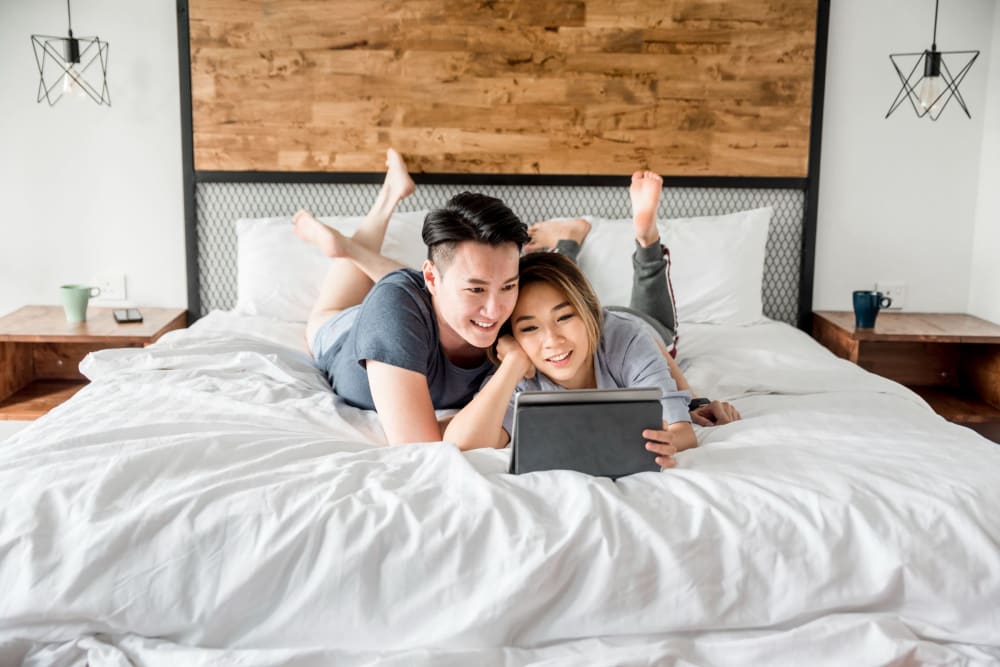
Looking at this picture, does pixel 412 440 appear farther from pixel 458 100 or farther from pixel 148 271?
pixel 148 271

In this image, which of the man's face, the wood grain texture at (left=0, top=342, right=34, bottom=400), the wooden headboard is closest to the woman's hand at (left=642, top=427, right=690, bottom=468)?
the man's face

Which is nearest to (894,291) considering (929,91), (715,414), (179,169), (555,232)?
(929,91)

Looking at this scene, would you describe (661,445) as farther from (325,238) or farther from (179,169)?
(179,169)

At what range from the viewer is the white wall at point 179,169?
3061mm

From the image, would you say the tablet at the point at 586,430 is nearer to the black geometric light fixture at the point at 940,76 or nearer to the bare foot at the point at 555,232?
the bare foot at the point at 555,232

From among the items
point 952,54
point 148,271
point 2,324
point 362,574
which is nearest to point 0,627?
point 362,574

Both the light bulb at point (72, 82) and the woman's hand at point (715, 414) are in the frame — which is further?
the light bulb at point (72, 82)

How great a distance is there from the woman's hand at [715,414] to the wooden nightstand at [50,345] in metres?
1.77

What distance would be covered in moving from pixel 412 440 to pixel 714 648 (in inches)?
26.5

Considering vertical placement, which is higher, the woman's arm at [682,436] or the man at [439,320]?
the man at [439,320]

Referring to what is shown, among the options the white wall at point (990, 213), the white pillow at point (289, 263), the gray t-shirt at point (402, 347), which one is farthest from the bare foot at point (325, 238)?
the white wall at point (990, 213)

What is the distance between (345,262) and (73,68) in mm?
1321

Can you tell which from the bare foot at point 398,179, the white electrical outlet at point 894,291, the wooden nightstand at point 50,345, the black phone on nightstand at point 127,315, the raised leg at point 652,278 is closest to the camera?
the raised leg at point 652,278

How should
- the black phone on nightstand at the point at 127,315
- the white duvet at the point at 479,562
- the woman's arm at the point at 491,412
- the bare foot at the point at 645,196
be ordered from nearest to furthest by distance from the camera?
the white duvet at the point at 479,562
the woman's arm at the point at 491,412
the bare foot at the point at 645,196
the black phone on nightstand at the point at 127,315
